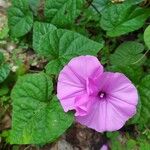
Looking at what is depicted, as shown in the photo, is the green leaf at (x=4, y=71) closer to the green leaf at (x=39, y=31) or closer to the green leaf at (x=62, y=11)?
the green leaf at (x=39, y=31)

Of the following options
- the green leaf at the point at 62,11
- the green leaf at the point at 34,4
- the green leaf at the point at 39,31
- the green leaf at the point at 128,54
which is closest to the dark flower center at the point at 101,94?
the green leaf at the point at 128,54

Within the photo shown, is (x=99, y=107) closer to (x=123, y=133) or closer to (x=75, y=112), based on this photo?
(x=75, y=112)

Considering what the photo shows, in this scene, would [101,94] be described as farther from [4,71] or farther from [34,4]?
[34,4]

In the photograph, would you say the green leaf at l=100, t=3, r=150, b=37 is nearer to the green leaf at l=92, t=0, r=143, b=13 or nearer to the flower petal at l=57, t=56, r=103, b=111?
the green leaf at l=92, t=0, r=143, b=13

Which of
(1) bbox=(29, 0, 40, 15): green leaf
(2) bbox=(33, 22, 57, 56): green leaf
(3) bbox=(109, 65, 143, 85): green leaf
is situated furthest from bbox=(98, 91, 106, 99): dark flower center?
(1) bbox=(29, 0, 40, 15): green leaf

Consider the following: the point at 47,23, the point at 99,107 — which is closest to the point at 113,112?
the point at 99,107

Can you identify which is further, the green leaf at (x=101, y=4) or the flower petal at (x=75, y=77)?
the green leaf at (x=101, y=4)

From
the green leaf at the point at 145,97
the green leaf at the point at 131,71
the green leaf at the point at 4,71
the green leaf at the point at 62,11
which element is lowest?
the green leaf at the point at 4,71
